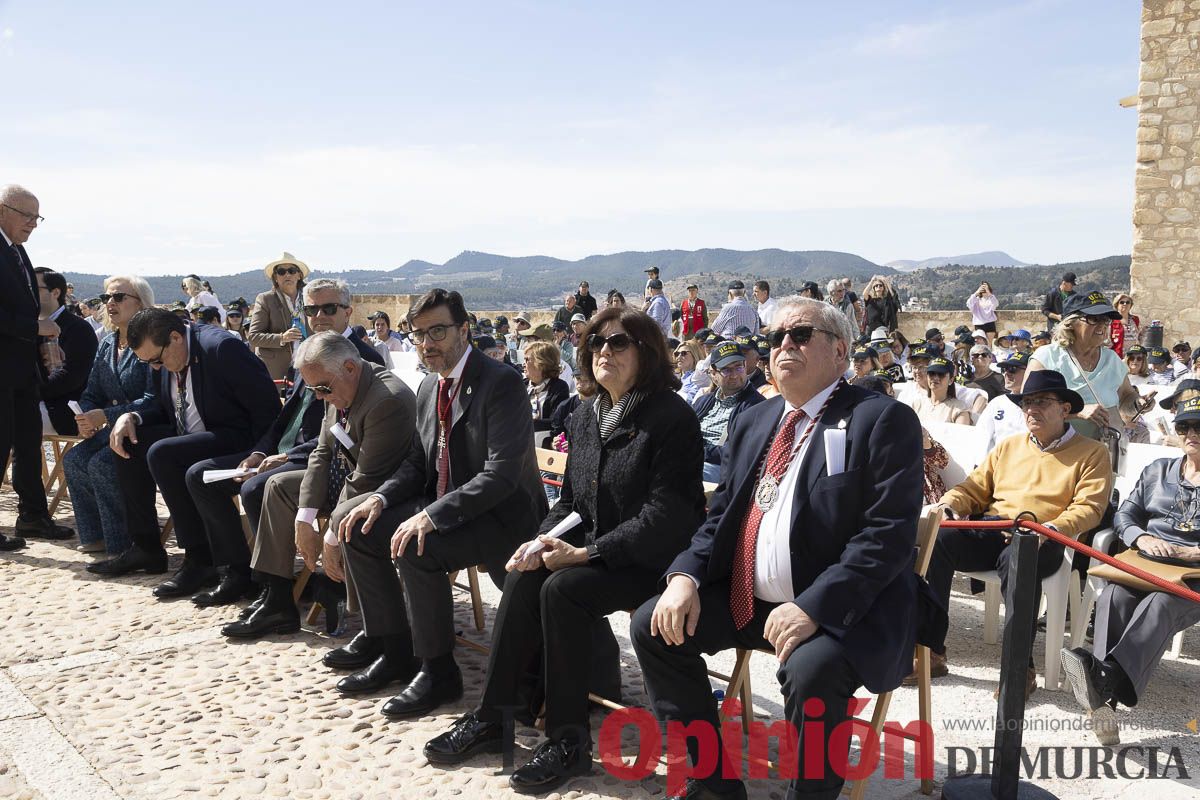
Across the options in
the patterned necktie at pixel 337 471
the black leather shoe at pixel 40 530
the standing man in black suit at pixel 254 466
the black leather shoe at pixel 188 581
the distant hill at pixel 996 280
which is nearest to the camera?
the patterned necktie at pixel 337 471

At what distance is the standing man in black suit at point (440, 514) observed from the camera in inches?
143

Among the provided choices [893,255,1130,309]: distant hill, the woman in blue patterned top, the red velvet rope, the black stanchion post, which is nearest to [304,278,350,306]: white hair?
the woman in blue patterned top

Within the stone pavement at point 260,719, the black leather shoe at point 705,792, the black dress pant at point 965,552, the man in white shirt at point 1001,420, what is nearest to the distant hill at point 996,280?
the man in white shirt at point 1001,420

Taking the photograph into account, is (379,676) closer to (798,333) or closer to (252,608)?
(252,608)

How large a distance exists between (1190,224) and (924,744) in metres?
14.6

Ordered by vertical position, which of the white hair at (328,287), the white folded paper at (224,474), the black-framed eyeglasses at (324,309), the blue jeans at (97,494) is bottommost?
the blue jeans at (97,494)

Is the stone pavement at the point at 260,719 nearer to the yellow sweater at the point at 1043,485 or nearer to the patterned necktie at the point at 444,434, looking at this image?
the yellow sweater at the point at 1043,485

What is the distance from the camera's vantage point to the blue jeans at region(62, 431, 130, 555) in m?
5.79

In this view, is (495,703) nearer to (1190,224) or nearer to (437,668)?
(437,668)

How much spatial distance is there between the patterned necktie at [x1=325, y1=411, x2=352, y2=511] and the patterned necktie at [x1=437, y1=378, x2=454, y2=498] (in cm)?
61

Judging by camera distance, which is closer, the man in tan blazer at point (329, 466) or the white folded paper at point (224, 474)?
the man in tan blazer at point (329, 466)

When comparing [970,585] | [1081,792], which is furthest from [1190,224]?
[1081,792]

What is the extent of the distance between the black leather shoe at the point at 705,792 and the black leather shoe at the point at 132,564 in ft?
13.1

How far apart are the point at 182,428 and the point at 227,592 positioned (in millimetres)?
1106
